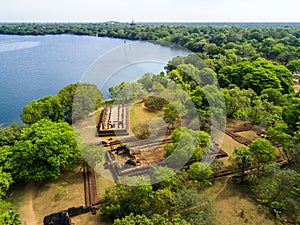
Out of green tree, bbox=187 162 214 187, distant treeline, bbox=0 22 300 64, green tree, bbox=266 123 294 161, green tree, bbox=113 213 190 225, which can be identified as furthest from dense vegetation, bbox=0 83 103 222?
distant treeline, bbox=0 22 300 64

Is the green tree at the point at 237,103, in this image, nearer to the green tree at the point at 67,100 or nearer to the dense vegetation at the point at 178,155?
the dense vegetation at the point at 178,155

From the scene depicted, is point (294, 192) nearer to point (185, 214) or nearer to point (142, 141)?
point (185, 214)

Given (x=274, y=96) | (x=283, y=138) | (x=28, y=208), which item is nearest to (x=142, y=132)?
(x=28, y=208)

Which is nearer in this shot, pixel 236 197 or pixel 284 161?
pixel 236 197

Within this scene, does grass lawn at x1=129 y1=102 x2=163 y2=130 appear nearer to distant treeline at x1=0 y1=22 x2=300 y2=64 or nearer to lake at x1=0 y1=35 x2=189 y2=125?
lake at x1=0 y1=35 x2=189 y2=125

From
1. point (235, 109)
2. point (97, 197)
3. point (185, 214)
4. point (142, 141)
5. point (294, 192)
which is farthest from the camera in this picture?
point (235, 109)

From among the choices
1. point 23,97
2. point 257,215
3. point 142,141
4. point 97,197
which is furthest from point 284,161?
point 23,97

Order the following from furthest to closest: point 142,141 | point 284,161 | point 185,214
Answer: point 142,141 < point 284,161 < point 185,214

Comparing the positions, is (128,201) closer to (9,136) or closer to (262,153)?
(262,153)
